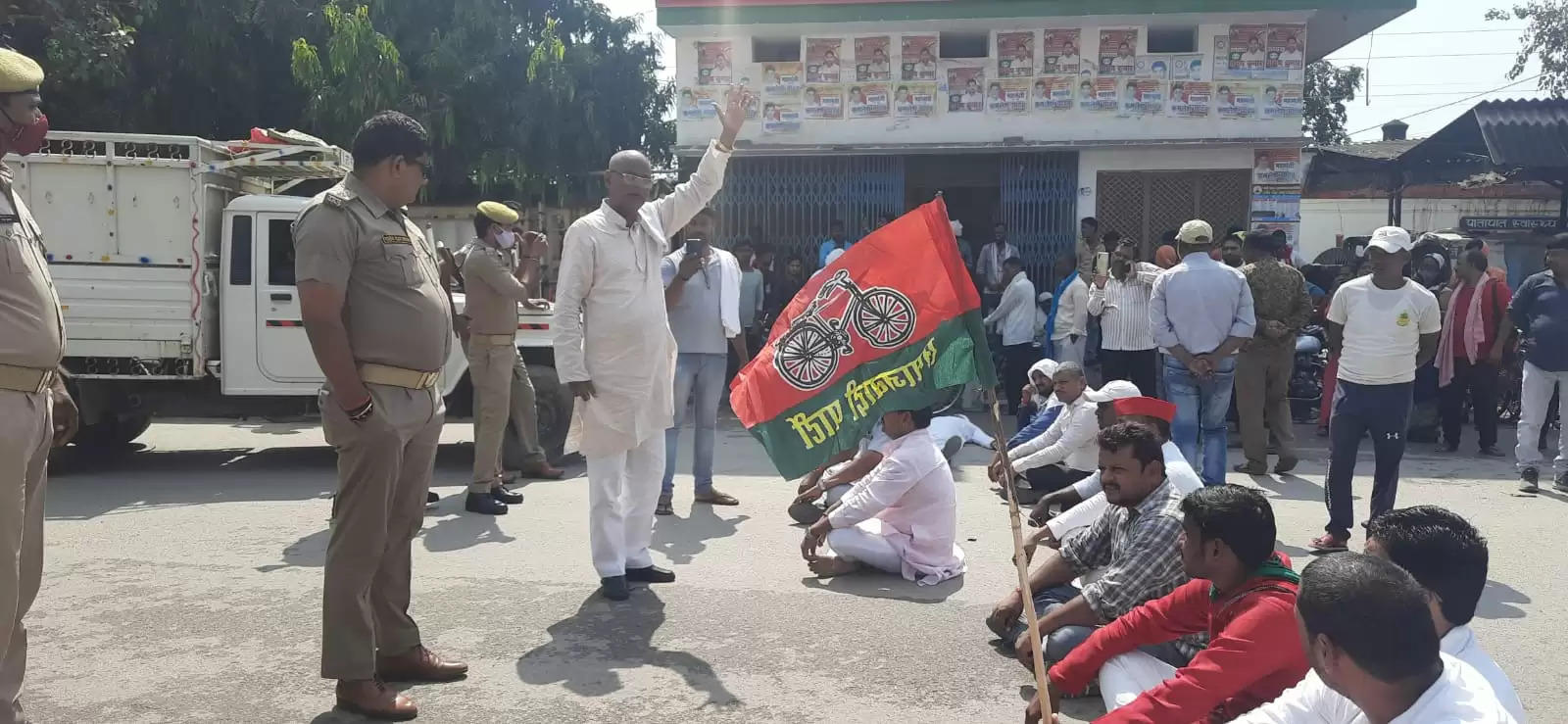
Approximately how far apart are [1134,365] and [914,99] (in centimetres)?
566

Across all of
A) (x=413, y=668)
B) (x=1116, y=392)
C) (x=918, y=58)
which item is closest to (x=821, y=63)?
(x=918, y=58)

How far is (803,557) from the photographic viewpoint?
558cm

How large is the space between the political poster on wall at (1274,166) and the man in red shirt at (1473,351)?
373 centimetres

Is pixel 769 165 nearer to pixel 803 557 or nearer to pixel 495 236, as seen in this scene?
pixel 495 236

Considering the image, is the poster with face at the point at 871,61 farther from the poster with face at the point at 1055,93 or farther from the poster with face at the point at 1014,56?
the poster with face at the point at 1055,93

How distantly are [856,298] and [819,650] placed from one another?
1.34 metres

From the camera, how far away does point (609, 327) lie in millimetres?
4992

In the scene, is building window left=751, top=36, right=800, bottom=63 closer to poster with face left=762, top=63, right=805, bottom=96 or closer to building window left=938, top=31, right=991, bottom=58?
poster with face left=762, top=63, right=805, bottom=96

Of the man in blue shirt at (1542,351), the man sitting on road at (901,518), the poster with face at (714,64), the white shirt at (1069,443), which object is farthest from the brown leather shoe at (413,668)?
the poster with face at (714,64)

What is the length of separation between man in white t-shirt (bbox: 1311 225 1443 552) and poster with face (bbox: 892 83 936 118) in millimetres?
7928

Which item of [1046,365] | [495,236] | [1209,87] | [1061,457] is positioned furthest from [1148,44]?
[495,236]

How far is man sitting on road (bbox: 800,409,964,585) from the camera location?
5246mm

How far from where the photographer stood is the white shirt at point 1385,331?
6.01 meters

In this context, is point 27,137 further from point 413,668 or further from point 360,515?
point 413,668
